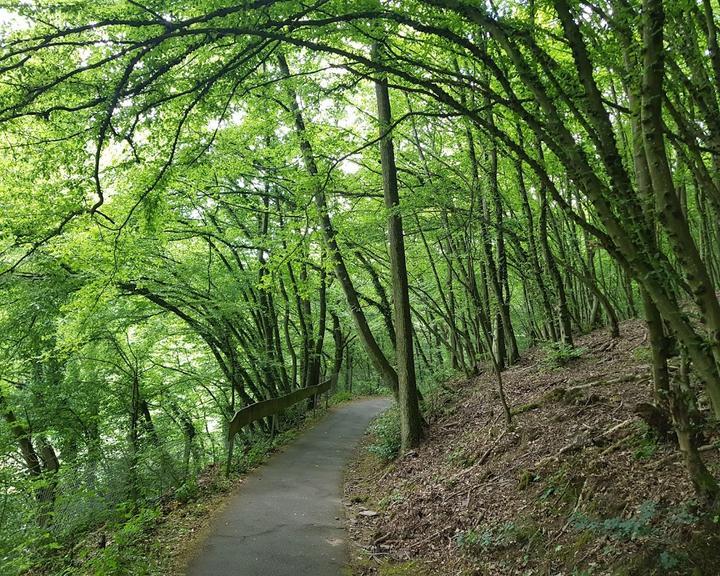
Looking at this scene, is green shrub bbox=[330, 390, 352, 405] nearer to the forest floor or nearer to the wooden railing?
the wooden railing

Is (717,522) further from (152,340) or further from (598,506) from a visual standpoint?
(152,340)

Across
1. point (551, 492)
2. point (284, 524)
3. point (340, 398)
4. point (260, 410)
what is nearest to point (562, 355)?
point (551, 492)

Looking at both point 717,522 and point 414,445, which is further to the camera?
point 414,445

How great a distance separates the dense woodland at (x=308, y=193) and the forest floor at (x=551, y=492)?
441 millimetres

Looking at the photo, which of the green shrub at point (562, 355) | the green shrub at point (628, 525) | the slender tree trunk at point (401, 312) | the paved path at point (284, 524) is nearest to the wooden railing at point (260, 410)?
the paved path at point (284, 524)

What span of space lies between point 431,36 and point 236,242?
9.79 meters

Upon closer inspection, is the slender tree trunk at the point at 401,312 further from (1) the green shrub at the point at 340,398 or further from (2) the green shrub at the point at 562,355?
(1) the green shrub at the point at 340,398

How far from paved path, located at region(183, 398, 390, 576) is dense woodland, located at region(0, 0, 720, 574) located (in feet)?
3.79

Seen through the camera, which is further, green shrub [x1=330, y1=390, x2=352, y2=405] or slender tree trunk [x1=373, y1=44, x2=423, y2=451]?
green shrub [x1=330, y1=390, x2=352, y2=405]

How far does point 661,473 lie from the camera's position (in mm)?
3877

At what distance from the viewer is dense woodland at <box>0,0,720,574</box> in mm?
3211

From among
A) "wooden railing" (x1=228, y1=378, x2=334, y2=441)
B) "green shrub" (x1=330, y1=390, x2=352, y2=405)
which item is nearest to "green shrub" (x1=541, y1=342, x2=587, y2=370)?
"wooden railing" (x1=228, y1=378, x2=334, y2=441)

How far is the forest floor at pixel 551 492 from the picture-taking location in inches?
134

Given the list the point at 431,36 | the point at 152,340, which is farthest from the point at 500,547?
the point at 152,340
